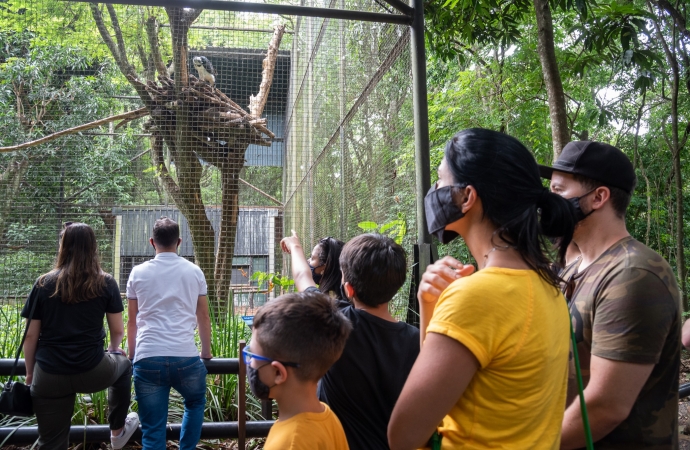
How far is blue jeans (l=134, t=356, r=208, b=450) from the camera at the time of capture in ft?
9.79

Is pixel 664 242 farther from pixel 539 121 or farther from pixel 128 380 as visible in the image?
pixel 128 380

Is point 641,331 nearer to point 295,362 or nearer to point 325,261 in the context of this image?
point 295,362

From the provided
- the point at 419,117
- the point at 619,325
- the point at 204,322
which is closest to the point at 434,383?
the point at 619,325

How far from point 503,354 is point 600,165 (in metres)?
0.80

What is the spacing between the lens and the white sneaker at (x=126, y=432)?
3.06 meters

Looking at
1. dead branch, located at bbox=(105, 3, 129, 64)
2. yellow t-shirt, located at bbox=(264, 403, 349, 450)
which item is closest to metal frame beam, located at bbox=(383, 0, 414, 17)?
yellow t-shirt, located at bbox=(264, 403, 349, 450)

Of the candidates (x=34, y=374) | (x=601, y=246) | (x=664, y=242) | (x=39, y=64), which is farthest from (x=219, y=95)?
(x=664, y=242)

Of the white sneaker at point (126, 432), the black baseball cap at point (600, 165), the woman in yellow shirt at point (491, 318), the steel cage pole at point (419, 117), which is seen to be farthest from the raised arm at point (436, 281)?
the white sneaker at point (126, 432)

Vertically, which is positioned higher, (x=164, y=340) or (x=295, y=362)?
(x=295, y=362)

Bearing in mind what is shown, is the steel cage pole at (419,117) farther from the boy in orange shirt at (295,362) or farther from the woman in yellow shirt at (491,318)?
the woman in yellow shirt at (491,318)

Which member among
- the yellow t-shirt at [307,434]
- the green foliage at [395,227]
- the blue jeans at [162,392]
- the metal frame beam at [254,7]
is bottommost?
the blue jeans at [162,392]

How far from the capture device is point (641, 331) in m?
1.32

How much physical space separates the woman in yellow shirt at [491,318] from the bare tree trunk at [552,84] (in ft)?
7.78

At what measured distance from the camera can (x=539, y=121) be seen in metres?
7.38
